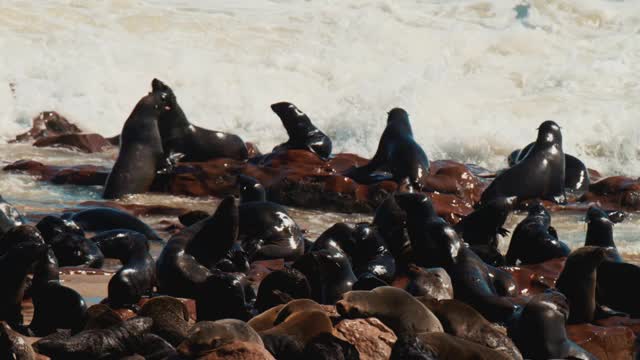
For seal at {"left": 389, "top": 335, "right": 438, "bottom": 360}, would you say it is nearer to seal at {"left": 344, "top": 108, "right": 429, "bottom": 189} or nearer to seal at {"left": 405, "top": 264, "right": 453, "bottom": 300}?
seal at {"left": 405, "top": 264, "right": 453, "bottom": 300}

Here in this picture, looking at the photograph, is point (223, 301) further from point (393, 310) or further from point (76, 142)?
point (76, 142)

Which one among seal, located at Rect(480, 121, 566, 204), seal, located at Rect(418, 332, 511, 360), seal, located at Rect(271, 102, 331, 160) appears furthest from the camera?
seal, located at Rect(271, 102, 331, 160)

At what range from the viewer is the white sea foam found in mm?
19641

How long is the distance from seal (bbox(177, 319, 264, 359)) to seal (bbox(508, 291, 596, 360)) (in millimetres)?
1669

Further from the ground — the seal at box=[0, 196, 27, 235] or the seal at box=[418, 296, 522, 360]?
the seal at box=[418, 296, 522, 360]

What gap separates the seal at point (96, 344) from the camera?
18.1 ft

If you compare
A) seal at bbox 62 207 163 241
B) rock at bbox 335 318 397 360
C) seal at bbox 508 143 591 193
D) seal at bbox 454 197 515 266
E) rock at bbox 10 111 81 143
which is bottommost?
rock at bbox 10 111 81 143

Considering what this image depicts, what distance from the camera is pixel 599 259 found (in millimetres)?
8047

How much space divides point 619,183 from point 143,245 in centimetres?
770

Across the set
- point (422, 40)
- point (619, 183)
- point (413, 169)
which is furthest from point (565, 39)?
point (413, 169)

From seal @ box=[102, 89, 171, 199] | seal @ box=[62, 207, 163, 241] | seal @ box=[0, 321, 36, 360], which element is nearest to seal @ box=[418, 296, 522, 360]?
seal @ box=[0, 321, 36, 360]

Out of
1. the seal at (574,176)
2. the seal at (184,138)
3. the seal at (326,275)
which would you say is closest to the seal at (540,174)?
the seal at (574,176)

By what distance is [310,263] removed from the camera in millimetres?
7461

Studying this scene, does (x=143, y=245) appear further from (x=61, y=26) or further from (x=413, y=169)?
(x=61, y=26)
